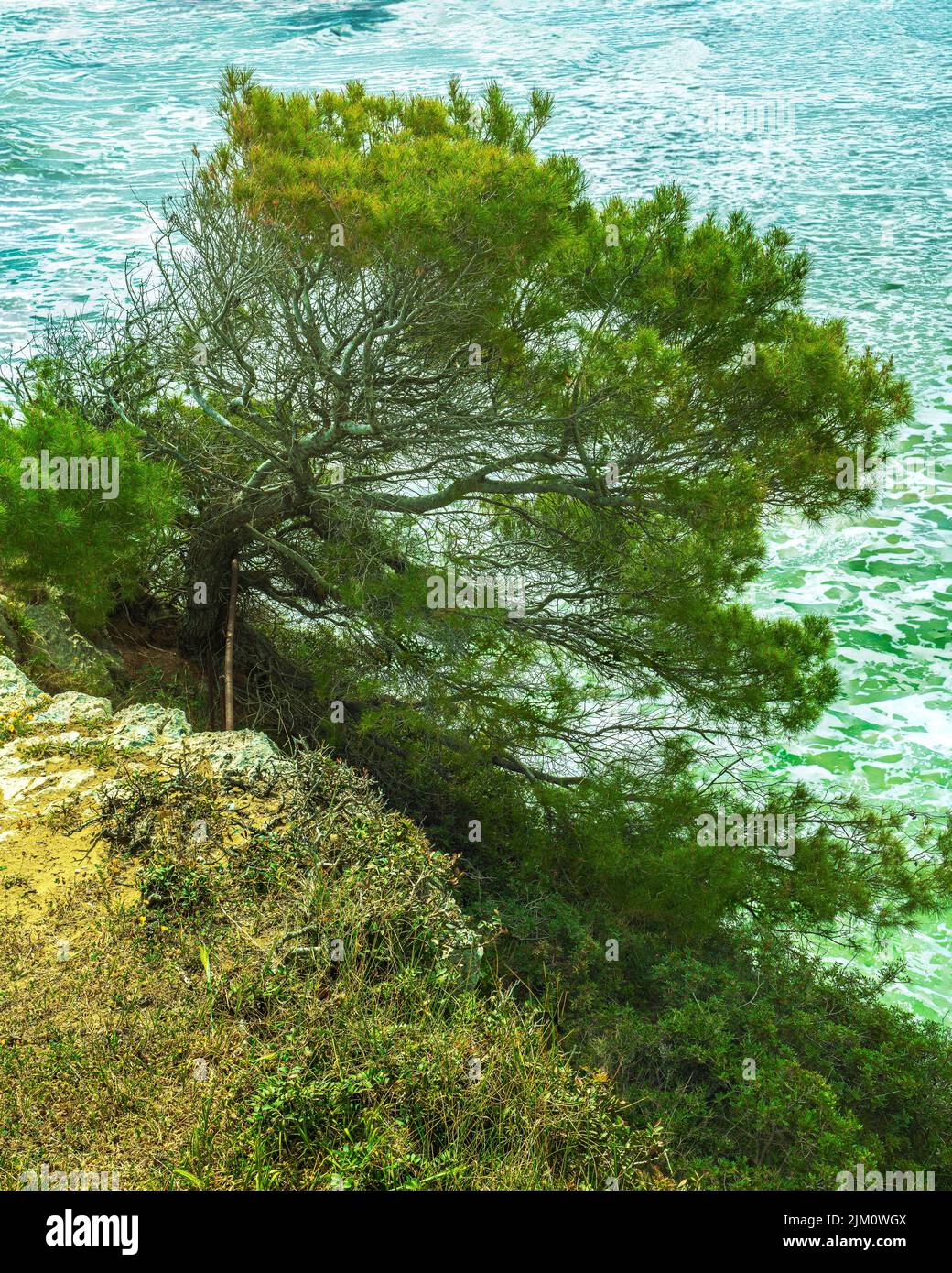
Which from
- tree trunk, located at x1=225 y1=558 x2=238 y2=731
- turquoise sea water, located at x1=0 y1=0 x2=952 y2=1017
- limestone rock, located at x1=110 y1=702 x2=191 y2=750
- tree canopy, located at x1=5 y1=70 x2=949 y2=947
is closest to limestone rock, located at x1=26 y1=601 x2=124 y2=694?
tree trunk, located at x1=225 y1=558 x2=238 y2=731

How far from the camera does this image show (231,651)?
6965 mm

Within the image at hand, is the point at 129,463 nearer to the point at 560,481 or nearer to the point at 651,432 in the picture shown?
the point at 560,481

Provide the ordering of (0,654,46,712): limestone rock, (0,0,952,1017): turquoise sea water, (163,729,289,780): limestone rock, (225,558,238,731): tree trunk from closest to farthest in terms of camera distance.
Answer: (163,729,289,780): limestone rock → (0,654,46,712): limestone rock → (225,558,238,731): tree trunk → (0,0,952,1017): turquoise sea water

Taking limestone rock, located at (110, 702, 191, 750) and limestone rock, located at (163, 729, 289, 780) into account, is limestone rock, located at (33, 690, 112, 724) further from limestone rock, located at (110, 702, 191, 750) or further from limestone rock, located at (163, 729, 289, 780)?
limestone rock, located at (163, 729, 289, 780)

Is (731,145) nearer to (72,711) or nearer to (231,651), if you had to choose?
(231,651)

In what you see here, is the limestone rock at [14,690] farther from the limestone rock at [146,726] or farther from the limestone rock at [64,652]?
the limestone rock at [64,652]

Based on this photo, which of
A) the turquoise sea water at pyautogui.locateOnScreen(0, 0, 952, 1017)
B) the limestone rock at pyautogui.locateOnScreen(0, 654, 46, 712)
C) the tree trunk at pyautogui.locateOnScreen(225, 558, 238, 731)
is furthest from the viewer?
the turquoise sea water at pyautogui.locateOnScreen(0, 0, 952, 1017)

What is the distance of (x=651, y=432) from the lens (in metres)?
5.33

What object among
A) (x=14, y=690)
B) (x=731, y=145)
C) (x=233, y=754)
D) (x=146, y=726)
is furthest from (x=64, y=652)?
(x=731, y=145)

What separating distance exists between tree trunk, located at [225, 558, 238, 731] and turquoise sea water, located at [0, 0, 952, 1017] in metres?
5.43

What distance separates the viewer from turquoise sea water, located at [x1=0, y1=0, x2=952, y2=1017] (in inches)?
511

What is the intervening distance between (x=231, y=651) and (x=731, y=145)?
24.6 meters
